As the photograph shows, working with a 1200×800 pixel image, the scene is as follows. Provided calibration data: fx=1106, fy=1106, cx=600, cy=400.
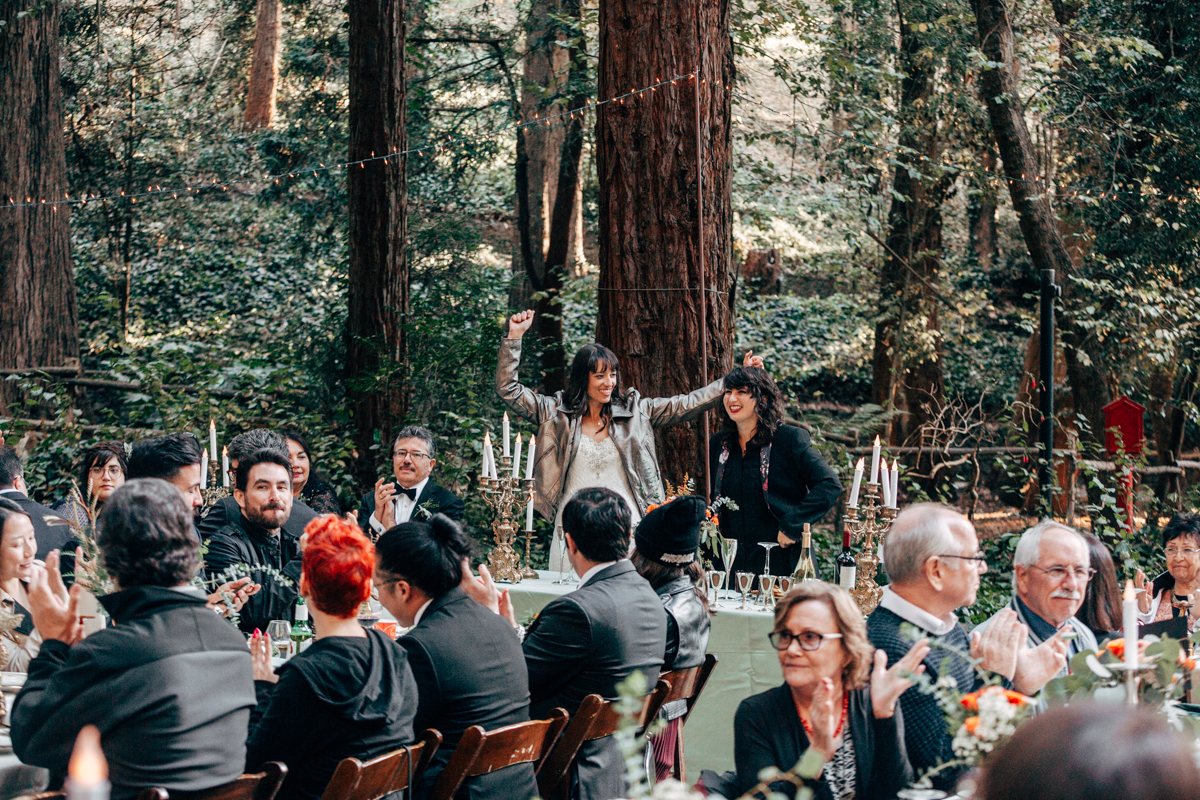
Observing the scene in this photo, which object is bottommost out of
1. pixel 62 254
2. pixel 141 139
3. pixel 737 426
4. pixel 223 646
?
pixel 223 646

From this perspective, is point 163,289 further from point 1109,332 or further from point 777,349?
point 1109,332

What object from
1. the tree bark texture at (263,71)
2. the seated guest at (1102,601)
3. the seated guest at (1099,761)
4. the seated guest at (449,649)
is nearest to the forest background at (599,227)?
the tree bark texture at (263,71)

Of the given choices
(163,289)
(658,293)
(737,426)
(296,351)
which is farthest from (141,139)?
(737,426)

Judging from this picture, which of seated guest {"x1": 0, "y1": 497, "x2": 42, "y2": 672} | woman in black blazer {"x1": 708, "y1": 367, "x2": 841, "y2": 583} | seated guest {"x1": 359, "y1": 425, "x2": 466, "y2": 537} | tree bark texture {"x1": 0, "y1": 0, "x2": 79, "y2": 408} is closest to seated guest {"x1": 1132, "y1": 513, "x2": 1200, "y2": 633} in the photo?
woman in black blazer {"x1": 708, "y1": 367, "x2": 841, "y2": 583}

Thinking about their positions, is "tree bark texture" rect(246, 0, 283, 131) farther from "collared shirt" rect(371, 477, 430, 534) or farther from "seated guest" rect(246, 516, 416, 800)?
"seated guest" rect(246, 516, 416, 800)

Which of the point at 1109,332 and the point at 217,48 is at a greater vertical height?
the point at 217,48

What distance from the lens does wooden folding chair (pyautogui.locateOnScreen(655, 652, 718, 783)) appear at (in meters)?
3.83

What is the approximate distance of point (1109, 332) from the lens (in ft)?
33.9

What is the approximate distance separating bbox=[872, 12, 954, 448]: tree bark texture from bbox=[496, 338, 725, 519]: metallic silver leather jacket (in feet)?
21.0

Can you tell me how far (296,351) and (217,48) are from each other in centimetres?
625

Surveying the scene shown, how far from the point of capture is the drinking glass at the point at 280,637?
369 cm

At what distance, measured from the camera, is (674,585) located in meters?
4.00

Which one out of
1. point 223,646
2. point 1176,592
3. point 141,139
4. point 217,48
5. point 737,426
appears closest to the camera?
point 223,646

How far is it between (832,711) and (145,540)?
1694 mm
